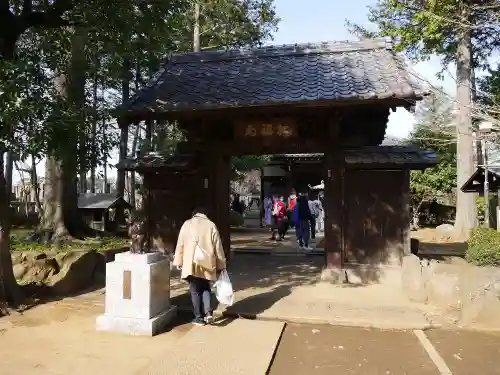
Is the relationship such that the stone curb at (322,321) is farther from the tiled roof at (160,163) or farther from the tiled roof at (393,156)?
the tiled roof at (160,163)

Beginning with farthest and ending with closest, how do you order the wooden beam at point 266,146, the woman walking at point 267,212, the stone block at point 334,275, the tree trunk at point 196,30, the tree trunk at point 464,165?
the woman walking at point 267,212
the tree trunk at point 196,30
the tree trunk at point 464,165
the wooden beam at point 266,146
the stone block at point 334,275

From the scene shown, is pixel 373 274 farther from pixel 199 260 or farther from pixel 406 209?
pixel 199 260

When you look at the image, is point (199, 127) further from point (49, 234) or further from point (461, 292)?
point (461, 292)

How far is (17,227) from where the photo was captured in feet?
56.3

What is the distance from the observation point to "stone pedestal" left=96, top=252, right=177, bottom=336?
18.5 feet

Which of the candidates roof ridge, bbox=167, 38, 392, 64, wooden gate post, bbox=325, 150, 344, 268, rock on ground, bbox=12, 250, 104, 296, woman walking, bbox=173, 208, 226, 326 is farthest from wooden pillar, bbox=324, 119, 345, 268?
rock on ground, bbox=12, 250, 104, 296

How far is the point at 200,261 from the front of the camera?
5895 millimetres

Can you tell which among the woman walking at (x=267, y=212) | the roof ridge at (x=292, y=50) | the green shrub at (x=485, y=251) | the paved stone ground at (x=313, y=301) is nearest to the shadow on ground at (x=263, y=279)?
the paved stone ground at (x=313, y=301)

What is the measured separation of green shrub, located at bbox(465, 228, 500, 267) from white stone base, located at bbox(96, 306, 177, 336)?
6135 millimetres

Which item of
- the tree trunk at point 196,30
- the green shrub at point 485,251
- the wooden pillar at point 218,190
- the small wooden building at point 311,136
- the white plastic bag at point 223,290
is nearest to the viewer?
the white plastic bag at point 223,290

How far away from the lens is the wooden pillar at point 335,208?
8.95 m

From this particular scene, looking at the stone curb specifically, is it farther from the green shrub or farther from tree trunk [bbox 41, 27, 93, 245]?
tree trunk [bbox 41, 27, 93, 245]

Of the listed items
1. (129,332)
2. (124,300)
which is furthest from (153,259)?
(129,332)

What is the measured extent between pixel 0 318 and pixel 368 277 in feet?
22.7
